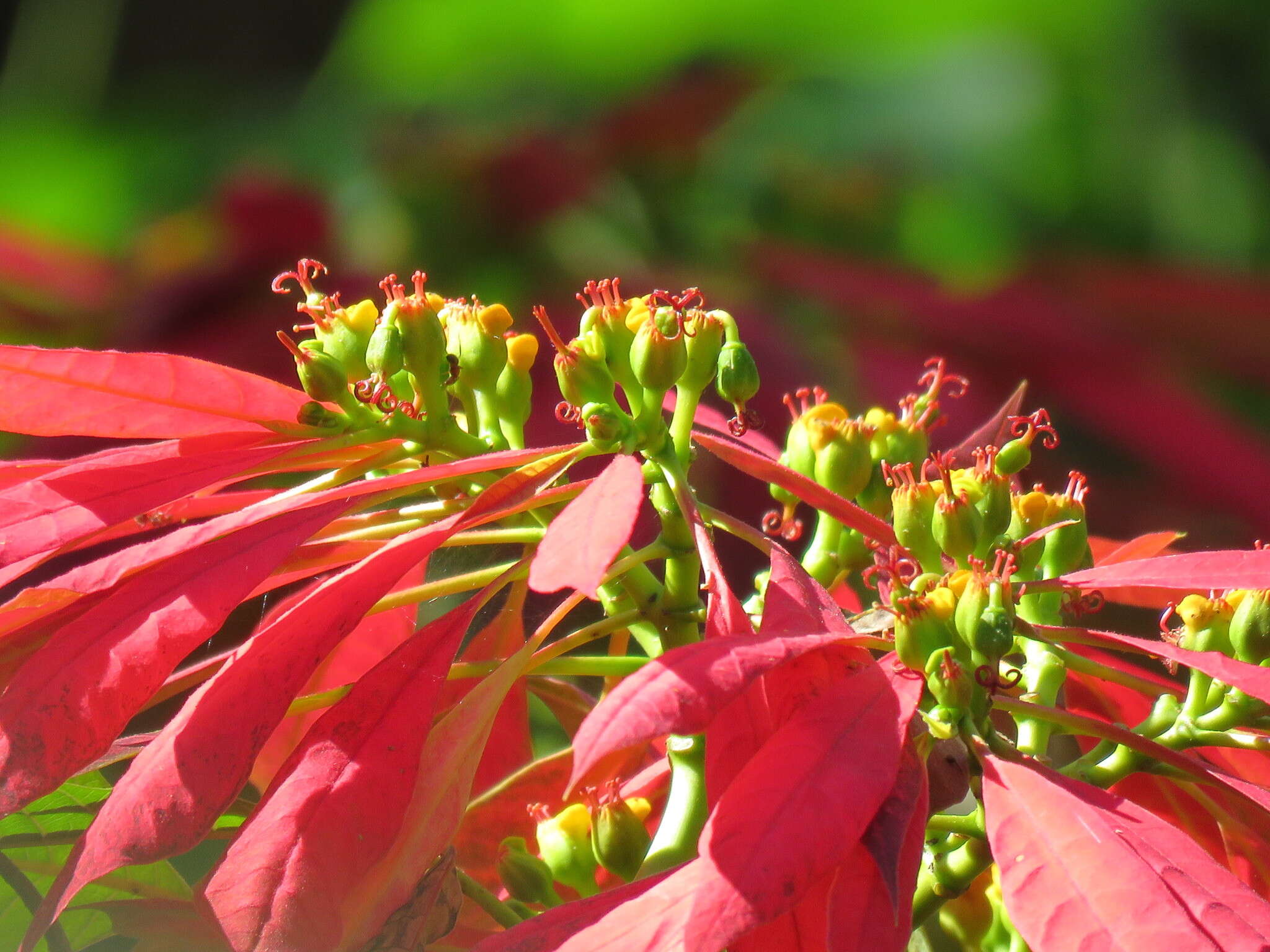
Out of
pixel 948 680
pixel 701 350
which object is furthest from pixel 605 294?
pixel 948 680

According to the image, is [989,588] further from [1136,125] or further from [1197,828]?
[1136,125]

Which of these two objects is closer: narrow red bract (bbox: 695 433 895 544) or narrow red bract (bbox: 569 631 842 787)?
narrow red bract (bbox: 569 631 842 787)

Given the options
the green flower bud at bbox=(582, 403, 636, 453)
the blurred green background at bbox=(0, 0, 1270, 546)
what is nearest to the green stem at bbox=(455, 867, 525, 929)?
the green flower bud at bbox=(582, 403, 636, 453)

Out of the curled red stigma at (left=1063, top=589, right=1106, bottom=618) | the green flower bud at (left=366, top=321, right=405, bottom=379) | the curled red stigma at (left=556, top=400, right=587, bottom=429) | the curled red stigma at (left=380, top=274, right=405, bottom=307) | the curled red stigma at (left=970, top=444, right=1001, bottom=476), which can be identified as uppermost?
the curled red stigma at (left=380, top=274, right=405, bottom=307)

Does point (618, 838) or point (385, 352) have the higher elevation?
point (385, 352)

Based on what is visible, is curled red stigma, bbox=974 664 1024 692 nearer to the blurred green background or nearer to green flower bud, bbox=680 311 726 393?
green flower bud, bbox=680 311 726 393

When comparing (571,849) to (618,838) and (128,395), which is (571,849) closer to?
(618,838)

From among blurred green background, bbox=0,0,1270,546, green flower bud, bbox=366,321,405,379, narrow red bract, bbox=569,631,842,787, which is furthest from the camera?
blurred green background, bbox=0,0,1270,546

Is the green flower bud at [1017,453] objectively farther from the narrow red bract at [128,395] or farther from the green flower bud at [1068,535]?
the narrow red bract at [128,395]
